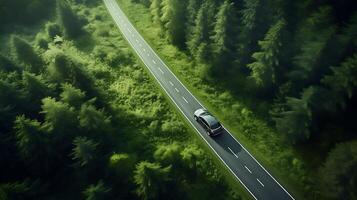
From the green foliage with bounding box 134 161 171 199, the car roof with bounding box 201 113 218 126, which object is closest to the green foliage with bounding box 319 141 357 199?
the car roof with bounding box 201 113 218 126

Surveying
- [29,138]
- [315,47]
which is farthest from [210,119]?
[29,138]

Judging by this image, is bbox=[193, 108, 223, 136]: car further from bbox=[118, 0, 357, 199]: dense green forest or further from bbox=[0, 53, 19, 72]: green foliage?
bbox=[0, 53, 19, 72]: green foliage

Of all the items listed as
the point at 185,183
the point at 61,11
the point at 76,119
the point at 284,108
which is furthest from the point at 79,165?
the point at 61,11

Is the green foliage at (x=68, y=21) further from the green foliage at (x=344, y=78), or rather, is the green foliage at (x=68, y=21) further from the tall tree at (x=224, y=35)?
the green foliage at (x=344, y=78)

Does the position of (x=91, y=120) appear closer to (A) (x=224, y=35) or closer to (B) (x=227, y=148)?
(B) (x=227, y=148)

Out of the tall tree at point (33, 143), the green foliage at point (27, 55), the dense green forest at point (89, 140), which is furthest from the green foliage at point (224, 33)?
the green foliage at point (27, 55)

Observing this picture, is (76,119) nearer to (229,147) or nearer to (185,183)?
(185,183)
